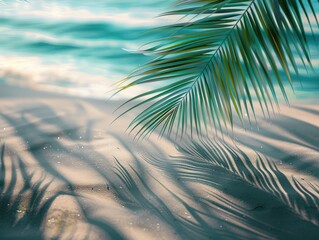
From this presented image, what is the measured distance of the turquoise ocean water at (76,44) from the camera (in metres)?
3.17

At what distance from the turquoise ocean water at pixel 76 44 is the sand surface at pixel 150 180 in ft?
1.68

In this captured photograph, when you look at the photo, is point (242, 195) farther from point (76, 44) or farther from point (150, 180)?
point (76, 44)

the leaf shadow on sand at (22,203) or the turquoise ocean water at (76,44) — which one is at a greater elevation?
the turquoise ocean water at (76,44)

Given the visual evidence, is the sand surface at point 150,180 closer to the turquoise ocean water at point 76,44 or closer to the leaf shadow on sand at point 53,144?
the leaf shadow on sand at point 53,144

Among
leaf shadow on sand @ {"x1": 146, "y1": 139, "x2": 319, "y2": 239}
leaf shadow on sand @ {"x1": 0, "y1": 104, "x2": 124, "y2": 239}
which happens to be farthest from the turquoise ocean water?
leaf shadow on sand @ {"x1": 146, "y1": 139, "x2": 319, "y2": 239}

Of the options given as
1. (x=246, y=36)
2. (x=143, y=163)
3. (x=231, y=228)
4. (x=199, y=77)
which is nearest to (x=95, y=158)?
Answer: (x=143, y=163)

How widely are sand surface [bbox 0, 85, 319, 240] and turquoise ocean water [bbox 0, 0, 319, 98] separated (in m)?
0.51

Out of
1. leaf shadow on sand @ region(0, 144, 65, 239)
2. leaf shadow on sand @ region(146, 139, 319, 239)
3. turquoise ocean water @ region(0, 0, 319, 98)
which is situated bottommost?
leaf shadow on sand @ region(146, 139, 319, 239)

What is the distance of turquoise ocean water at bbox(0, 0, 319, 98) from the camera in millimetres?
3166

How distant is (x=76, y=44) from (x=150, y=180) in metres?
2.08

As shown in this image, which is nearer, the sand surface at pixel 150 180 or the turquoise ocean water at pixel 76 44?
the sand surface at pixel 150 180

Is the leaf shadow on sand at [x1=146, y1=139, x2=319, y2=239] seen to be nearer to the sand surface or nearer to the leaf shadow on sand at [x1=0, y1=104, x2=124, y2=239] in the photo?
the sand surface

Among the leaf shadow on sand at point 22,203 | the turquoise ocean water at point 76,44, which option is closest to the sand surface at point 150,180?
Answer: the leaf shadow on sand at point 22,203

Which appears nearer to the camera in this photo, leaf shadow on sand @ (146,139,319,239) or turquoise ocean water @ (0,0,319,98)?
leaf shadow on sand @ (146,139,319,239)
